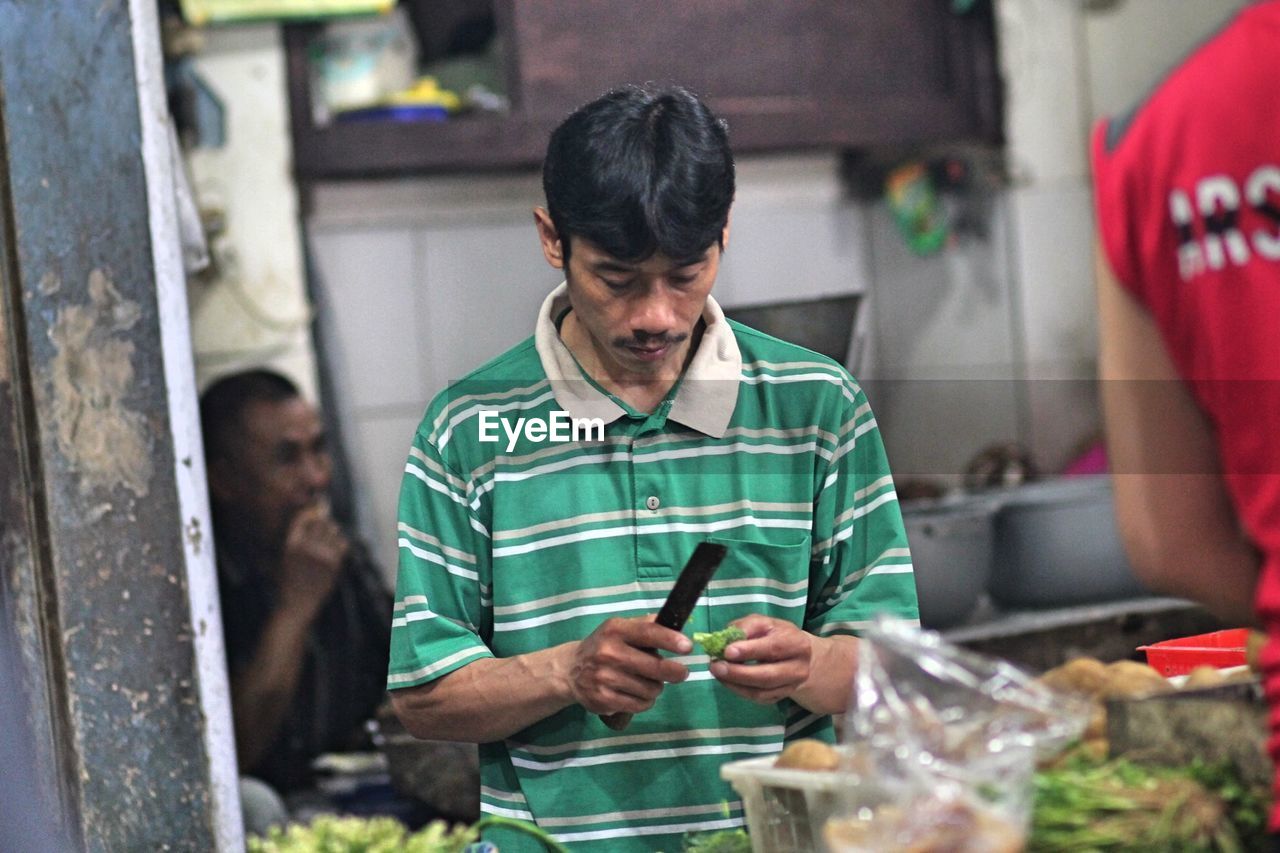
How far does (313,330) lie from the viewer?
3.25 metres

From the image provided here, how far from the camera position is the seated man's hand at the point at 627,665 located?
1335 millimetres

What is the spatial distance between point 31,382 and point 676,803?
1.29 meters

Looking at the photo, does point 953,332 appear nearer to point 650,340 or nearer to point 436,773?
point 436,773

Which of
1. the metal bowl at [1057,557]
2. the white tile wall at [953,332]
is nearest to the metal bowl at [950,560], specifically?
the metal bowl at [1057,557]

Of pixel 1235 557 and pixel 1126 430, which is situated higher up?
pixel 1126 430

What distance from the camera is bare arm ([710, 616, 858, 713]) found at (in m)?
1.38

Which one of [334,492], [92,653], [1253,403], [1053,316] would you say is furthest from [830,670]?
[1053,316]

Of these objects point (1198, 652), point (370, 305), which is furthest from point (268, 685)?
point (1198, 652)

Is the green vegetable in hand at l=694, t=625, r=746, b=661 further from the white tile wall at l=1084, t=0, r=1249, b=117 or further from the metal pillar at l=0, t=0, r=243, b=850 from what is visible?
the white tile wall at l=1084, t=0, r=1249, b=117

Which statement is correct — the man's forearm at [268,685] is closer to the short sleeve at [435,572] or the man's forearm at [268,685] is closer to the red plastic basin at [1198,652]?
the short sleeve at [435,572]

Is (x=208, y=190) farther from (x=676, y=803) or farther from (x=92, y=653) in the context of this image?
(x=676, y=803)

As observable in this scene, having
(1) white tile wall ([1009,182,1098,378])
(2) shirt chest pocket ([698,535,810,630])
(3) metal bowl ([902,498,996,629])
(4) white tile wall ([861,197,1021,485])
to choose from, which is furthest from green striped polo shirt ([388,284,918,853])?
(1) white tile wall ([1009,182,1098,378])

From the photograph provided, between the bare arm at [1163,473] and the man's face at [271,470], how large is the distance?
2.32 meters

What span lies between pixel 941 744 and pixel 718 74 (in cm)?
215
